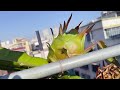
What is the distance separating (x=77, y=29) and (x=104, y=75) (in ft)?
0.30

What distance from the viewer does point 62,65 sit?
353 millimetres

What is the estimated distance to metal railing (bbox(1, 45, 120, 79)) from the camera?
33 centimetres

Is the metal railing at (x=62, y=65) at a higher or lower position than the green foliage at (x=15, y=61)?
lower

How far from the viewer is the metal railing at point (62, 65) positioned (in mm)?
330

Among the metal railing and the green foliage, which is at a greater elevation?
the green foliage
